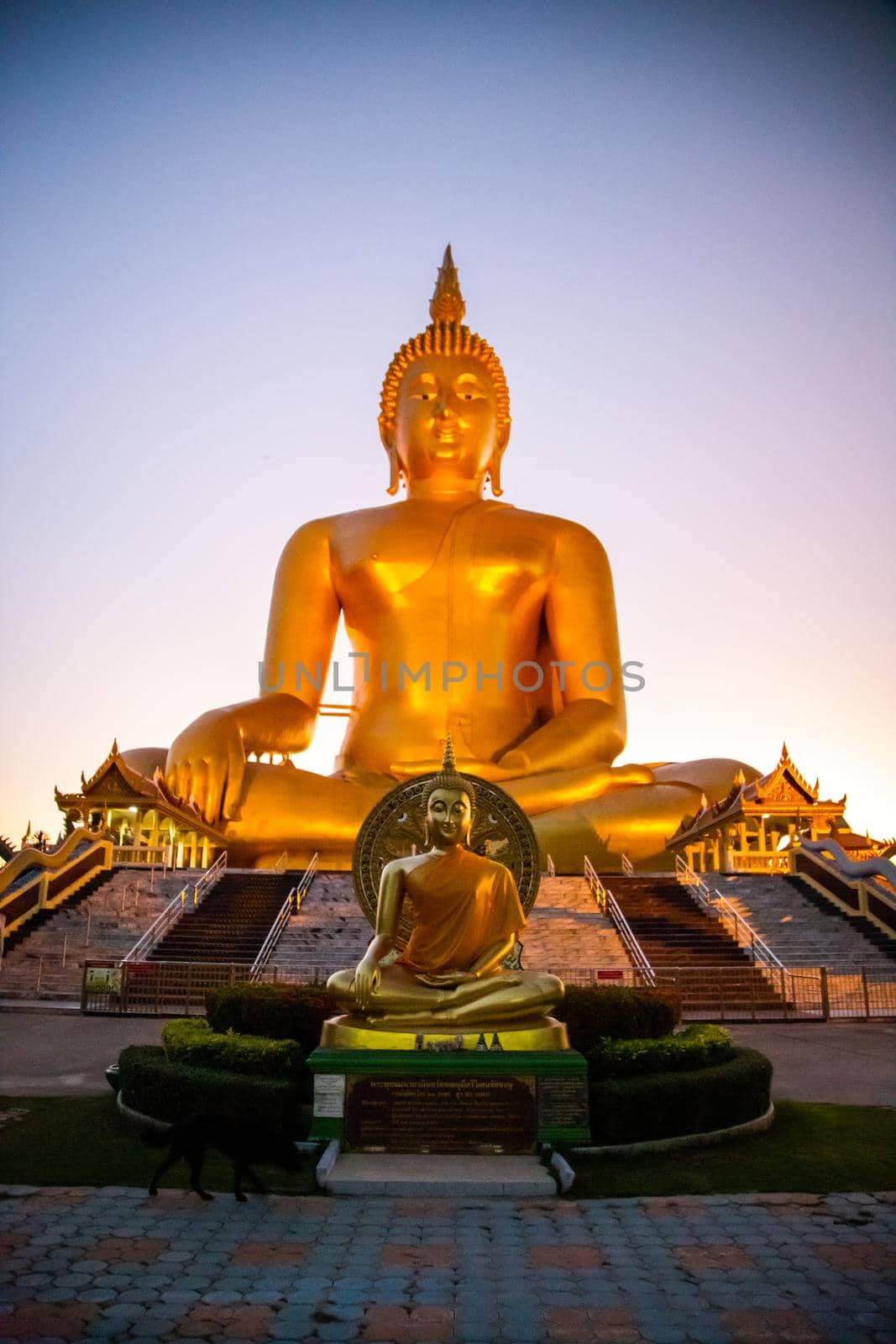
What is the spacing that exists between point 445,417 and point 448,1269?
15.3 metres

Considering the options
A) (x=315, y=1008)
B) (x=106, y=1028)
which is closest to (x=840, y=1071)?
(x=315, y=1008)

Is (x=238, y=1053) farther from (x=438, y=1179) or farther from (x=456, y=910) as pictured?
(x=438, y=1179)

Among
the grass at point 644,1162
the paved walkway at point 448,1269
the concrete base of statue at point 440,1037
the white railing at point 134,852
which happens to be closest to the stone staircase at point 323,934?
the white railing at point 134,852

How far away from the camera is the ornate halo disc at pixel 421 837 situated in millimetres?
7137

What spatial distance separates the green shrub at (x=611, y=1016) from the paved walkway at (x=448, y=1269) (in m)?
2.19

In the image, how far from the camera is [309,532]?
17.7m

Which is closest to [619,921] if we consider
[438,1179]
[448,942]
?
[448,942]

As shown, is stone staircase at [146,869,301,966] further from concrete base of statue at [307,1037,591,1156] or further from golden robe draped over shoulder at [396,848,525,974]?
concrete base of statue at [307,1037,591,1156]

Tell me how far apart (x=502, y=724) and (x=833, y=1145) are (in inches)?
461

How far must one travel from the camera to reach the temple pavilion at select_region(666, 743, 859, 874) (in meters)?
15.6

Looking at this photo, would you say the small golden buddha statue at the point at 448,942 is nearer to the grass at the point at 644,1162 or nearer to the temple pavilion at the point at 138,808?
the grass at the point at 644,1162

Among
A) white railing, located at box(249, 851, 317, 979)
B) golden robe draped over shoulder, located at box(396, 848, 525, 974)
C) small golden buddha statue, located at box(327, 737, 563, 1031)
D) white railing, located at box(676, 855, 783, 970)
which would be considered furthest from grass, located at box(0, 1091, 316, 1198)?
white railing, located at box(676, 855, 783, 970)

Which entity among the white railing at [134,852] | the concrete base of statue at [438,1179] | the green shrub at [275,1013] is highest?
the white railing at [134,852]

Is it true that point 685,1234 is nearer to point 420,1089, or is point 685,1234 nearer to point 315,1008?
point 420,1089
